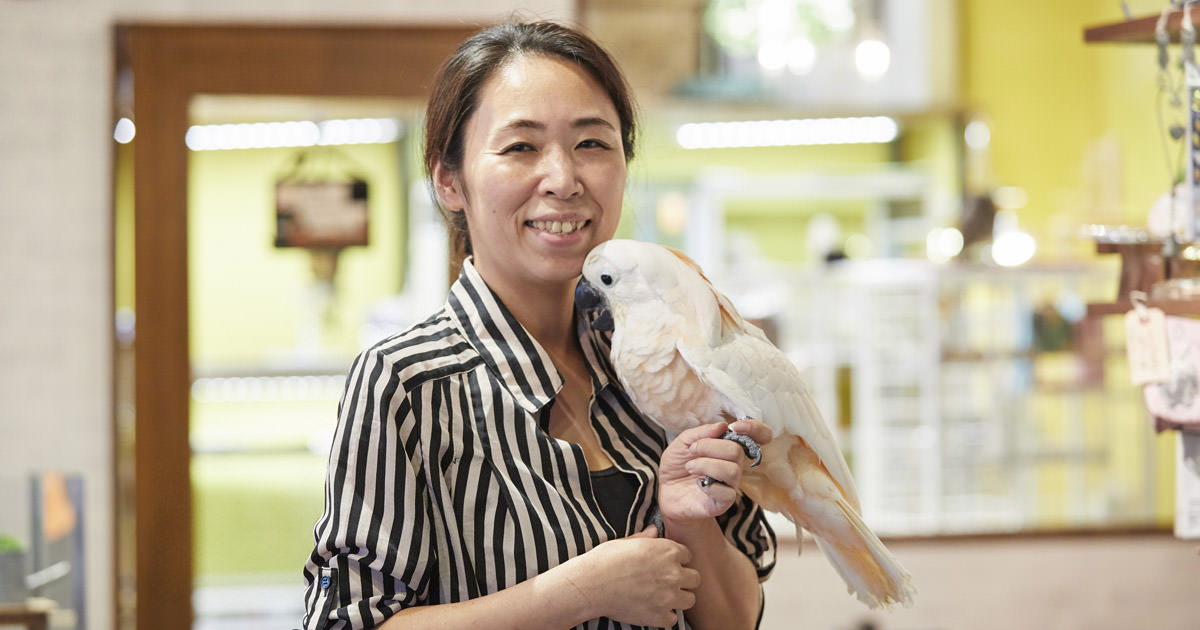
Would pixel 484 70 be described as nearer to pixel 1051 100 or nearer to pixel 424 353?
pixel 424 353

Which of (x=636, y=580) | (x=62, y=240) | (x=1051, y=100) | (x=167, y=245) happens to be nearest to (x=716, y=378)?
(x=636, y=580)

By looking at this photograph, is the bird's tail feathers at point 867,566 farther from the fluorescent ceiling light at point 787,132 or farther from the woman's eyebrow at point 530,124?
the fluorescent ceiling light at point 787,132

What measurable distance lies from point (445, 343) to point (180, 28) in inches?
74.5

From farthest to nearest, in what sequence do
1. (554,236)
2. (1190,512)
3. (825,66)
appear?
(825,66), (1190,512), (554,236)

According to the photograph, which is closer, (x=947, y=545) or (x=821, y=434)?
(x=821, y=434)

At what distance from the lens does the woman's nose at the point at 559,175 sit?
944 millimetres

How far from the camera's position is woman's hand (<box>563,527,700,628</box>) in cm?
90

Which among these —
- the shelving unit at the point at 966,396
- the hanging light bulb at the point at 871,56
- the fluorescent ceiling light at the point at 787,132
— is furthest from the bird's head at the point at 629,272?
the hanging light bulb at the point at 871,56

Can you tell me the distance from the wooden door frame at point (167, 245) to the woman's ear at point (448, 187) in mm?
1635

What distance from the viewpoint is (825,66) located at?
4.52 m

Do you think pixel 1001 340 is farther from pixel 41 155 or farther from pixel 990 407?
pixel 41 155

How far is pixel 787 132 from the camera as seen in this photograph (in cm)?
468

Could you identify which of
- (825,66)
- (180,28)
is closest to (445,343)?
(180,28)

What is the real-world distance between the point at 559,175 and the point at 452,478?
300 mm
